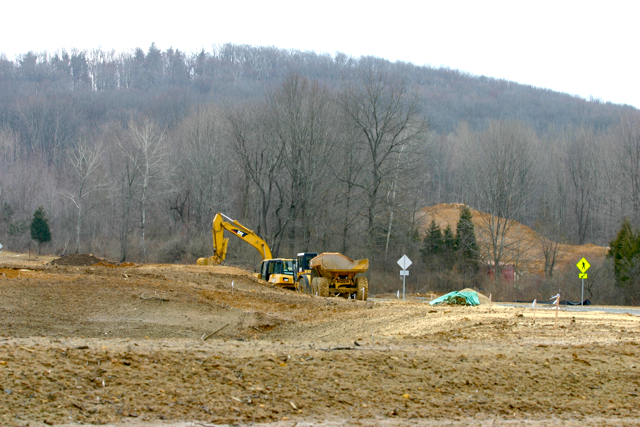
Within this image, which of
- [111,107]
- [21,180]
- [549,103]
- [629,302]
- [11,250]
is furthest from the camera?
[549,103]

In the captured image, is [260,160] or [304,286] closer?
[304,286]

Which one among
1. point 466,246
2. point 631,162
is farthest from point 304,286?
point 631,162

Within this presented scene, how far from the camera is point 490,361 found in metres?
9.21

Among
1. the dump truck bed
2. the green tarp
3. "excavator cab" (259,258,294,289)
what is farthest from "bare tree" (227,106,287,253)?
the green tarp

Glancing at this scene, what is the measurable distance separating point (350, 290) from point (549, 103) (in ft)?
374

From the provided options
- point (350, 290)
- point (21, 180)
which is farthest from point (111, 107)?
point (350, 290)

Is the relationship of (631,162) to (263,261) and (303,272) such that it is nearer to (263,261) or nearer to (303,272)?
(263,261)

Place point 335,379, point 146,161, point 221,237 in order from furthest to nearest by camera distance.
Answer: point 146,161
point 221,237
point 335,379

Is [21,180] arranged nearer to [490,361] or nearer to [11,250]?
[11,250]

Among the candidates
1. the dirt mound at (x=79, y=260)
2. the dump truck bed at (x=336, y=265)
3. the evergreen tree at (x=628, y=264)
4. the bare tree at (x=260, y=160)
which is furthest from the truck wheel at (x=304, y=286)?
the evergreen tree at (x=628, y=264)

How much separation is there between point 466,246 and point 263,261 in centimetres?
2468

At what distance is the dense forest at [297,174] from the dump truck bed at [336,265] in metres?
16.8

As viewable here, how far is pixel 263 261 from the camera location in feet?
111

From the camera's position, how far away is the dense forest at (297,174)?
49.5 m
